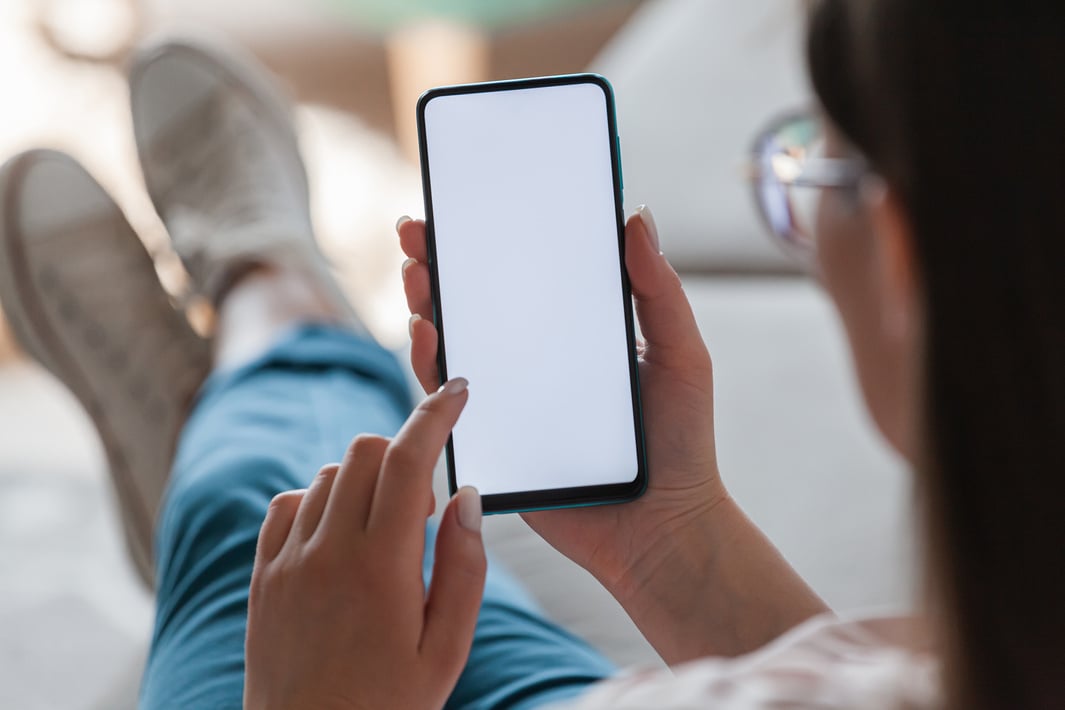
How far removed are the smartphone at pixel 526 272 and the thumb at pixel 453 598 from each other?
41 millimetres

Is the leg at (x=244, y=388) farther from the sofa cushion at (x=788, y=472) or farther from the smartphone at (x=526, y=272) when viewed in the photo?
the smartphone at (x=526, y=272)

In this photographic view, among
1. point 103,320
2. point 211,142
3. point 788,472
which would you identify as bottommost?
point 788,472

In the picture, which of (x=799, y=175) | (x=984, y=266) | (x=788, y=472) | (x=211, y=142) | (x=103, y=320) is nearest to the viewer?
(x=984, y=266)

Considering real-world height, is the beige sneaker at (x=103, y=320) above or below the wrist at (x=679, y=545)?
above

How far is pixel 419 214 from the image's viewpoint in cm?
36

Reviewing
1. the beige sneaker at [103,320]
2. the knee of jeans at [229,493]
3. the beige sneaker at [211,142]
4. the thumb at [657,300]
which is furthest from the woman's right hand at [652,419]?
the beige sneaker at [211,142]

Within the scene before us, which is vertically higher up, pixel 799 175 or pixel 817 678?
pixel 799 175

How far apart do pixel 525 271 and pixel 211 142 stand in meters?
0.70

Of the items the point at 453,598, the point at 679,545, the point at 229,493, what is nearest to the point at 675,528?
the point at 679,545

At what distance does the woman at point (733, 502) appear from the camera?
196 millimetres

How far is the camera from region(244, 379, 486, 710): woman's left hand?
305 millimetres

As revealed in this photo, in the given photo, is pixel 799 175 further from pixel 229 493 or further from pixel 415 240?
pixel 229 493

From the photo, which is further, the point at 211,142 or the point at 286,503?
the point at 211,142

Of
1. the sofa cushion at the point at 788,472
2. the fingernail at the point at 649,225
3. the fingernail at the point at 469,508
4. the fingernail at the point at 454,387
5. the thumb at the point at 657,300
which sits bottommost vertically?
the sofa cushion at the point at 788,472
